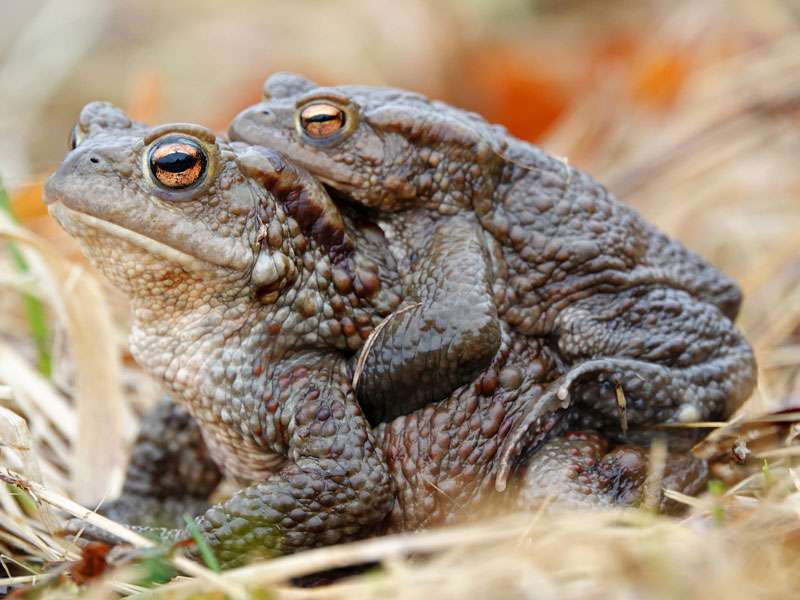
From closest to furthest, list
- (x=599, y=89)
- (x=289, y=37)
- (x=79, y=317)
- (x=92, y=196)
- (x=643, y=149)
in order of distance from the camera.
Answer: (x=92, y=196) → (x=79, y=317) → (x=643, y=149) → (x=599, y=89) → (x=289, y=37)

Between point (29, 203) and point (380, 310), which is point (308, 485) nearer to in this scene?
point (380, 310)

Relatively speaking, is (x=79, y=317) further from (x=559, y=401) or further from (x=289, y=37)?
(x=289, y=37)

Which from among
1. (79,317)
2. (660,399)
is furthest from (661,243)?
(79,317)

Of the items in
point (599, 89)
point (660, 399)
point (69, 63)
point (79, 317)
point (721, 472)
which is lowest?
point (721, 472)

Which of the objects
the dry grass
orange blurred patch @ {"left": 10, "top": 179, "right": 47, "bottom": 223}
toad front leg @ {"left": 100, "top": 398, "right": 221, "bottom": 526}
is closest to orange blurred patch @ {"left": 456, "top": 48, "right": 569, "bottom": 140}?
the dry grass

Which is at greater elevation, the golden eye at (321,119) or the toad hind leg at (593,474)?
the golden eye at (321,119)

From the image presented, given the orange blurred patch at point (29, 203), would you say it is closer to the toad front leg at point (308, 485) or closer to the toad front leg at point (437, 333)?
the toad front leg at point (308, 485)

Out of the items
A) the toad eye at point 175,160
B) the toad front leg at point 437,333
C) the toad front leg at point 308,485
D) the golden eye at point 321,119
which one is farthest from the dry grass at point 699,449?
the golden eye at point 321,119

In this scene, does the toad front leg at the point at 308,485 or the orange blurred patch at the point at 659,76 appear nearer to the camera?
the toad front leg at the point at 308,485
